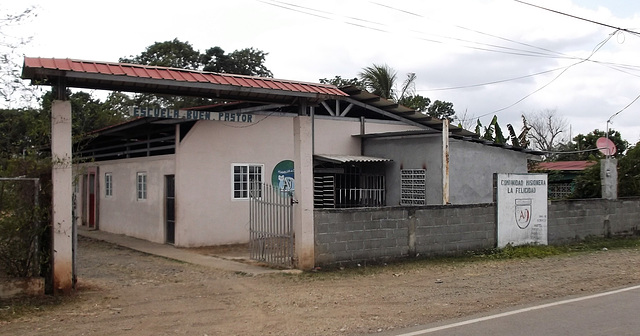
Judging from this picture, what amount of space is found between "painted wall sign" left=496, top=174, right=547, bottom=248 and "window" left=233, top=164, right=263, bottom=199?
6.69 metres

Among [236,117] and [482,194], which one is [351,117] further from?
[236,117]

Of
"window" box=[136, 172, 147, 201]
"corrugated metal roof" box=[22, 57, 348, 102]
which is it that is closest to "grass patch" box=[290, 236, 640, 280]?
"corrugated metal roof" box=[22, 57, 348, 102]

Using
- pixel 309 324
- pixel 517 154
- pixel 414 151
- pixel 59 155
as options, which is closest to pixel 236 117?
pixel 59 155

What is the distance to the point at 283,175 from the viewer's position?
18.1 m

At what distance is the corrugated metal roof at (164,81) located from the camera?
935 cm

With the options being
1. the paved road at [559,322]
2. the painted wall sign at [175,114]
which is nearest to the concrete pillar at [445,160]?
the painted wall sign at [175,114]

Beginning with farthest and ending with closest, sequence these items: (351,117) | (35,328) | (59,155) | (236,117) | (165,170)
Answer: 1. (351,117)
2. (165,170)
3. (236,117)
4. (59,155)
5. (35,328)

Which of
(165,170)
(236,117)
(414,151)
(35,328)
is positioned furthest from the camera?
(414,151)

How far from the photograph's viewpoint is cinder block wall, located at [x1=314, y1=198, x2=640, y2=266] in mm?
12422

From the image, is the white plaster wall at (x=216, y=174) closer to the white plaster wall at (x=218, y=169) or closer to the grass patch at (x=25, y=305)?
the white plaster wall at (x=218, y=169)

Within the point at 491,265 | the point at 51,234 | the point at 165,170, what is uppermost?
the point at 165,170

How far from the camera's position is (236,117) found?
503 inches

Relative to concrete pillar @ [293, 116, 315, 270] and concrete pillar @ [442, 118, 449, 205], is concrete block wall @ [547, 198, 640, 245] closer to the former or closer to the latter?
concrete pillar @ [442, 118, 449, 205]

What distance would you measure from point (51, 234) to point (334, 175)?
10624 millimetres
